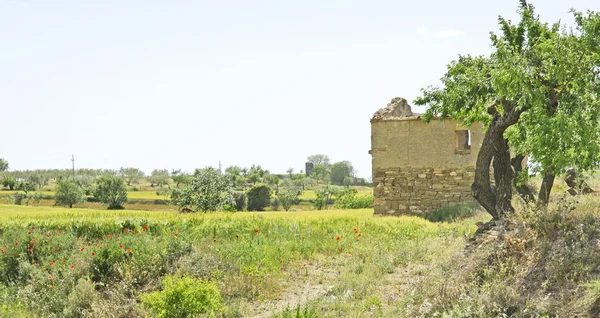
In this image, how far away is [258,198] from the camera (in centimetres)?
5362

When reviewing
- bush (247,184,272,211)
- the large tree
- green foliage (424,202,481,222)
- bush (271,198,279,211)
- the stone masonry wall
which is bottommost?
bush (271,198,279,211)

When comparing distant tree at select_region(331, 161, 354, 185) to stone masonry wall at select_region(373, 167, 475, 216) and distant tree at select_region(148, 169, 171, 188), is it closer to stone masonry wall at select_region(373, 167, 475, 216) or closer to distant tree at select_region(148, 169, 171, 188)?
distant tree at select_region(148, 169, 171, 188)

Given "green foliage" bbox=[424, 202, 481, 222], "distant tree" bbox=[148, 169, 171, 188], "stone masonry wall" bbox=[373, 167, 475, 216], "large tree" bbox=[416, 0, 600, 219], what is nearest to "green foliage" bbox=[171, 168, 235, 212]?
"stone masonry wall" bbox=[373, 167, 475, 216]

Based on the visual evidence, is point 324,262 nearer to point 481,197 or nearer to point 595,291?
point 481,197

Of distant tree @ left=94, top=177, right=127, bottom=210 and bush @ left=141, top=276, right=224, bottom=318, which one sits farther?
distant tree @ left=94, top=177, right=127, bottom=210

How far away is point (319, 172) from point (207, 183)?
295 ft

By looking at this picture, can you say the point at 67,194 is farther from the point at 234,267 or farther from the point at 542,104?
the point at 542,104

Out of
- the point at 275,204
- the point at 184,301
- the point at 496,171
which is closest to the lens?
the point at 184,301

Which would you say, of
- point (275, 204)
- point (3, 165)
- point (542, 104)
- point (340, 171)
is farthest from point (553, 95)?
point (3, 165)

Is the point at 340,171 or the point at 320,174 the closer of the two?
the point at 320,174

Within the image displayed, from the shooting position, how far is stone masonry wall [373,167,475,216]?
20562 mm

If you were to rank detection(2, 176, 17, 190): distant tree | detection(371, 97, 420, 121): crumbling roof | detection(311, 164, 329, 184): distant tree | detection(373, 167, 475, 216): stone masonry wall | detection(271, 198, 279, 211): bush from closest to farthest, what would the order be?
detection(373, 167, 475, 216): stone masonry wall → detection(371, 97, 420, 121): crumbling roof → detection(271, 198, 279, 211): bush → detection(2, 176, 17, 190): distant tree → detection(311, 164, 329, 184): distant tree

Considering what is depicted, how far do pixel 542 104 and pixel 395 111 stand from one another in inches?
501

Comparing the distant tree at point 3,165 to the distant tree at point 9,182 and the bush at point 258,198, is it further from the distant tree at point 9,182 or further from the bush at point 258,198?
the bush at point 258,198
